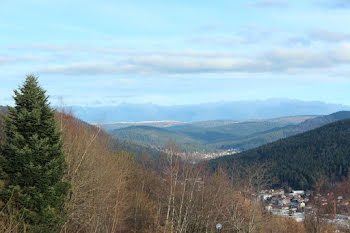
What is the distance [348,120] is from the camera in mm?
158875

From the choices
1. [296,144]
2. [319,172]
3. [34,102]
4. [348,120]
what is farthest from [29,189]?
[348,120]

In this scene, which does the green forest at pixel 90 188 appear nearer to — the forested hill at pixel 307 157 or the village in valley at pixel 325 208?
the village in valley at pixel 325 208

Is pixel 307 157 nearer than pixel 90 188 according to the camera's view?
No

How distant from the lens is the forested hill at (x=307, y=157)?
325 ft

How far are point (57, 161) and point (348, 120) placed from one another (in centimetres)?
15598

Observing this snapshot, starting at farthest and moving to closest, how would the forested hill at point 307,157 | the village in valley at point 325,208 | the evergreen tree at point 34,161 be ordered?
the forested hill at point 307,157, the village in valley at point 325,208, the evergreen tree at point 34,161

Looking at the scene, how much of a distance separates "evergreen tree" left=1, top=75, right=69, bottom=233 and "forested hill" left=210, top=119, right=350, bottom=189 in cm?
6377

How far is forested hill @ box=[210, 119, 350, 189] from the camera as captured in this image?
3900 inches

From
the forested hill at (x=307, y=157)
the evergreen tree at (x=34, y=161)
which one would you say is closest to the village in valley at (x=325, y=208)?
the evergreen tree at (x=34, y=161)

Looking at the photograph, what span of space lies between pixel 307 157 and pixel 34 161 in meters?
109

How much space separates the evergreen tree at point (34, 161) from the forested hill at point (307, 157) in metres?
63.8

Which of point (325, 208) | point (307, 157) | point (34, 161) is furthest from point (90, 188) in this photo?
point (307, 157)

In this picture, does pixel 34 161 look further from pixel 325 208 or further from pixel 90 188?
pixel 325 208

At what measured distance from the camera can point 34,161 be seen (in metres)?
20.7
